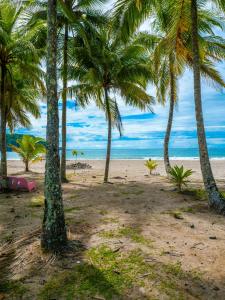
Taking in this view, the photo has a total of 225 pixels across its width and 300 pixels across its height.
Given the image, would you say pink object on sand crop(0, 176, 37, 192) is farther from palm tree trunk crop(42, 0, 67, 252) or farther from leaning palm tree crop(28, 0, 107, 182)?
palm tree trunk crop(42, 0, 67, 252)

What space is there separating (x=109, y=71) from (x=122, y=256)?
→ 1050cm

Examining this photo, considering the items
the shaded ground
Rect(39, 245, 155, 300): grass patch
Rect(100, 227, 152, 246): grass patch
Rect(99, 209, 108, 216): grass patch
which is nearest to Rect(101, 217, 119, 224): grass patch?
the shaded ground

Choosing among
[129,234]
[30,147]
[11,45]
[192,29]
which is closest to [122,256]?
[129,234]

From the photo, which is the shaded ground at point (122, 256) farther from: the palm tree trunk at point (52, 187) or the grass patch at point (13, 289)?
the palm tree trunk at point (52, 187)

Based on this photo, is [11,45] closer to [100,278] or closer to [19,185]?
[19,185]

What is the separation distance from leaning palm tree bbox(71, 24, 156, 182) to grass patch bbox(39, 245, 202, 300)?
9.34 metres

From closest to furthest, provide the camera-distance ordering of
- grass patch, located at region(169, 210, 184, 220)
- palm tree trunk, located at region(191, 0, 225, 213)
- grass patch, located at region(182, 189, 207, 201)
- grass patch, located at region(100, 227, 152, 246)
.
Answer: grass patch, located at region(100, 227, 152, 246)
grass patch, located at region(169, 210, 184, 220)
palm tree trunk, located at region(191, 0, 225, 213)
grass patch, located at region(182, 189, 207, 201)

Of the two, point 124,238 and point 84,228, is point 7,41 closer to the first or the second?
point 84,228

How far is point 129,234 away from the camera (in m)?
A: 6.06

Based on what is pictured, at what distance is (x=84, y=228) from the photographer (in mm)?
6410

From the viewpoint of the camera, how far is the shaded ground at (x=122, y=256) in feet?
13.8

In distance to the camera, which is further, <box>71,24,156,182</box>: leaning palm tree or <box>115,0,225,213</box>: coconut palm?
<box>71,24,156,182</box>: leaning palm tree

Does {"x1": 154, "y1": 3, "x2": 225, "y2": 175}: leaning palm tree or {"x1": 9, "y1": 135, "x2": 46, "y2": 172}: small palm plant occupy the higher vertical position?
{"x1": 154, "y1": 3, "x2": 225, "y2": 175}: leaning palm tree

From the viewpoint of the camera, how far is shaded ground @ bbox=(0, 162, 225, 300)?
4.21 metres
